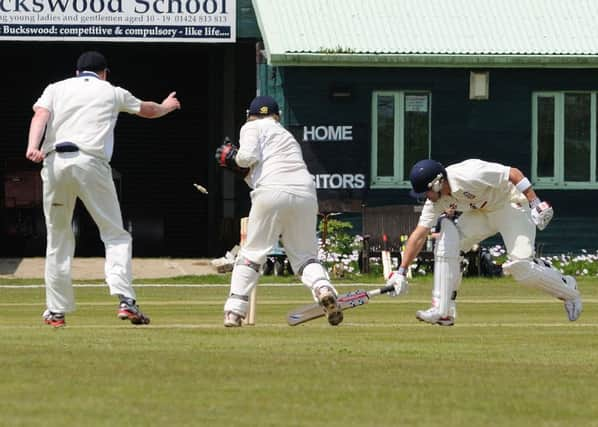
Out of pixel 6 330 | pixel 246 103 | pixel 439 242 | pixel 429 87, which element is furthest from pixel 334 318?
pixel 246 103

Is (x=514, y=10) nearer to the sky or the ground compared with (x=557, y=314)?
nearer to the sky

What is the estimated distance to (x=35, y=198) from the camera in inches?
1357

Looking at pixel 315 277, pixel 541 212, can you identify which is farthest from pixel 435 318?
pixel 315 277

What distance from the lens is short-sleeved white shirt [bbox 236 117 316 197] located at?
13.5 metres

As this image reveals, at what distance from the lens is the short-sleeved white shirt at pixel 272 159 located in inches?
533

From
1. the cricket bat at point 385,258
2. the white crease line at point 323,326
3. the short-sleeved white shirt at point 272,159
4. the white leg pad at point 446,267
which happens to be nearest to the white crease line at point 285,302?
the white crease line at point 323,326

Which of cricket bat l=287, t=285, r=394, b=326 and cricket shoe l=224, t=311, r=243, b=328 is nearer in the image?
cricket shoe l=224, t=311, r=243, b=328

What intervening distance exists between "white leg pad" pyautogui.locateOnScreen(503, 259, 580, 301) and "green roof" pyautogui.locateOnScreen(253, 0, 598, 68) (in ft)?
45.6

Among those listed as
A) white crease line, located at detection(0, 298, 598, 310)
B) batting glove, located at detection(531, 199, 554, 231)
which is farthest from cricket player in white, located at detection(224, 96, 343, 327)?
white crease line, located at detection(0, 298, 598, 310)

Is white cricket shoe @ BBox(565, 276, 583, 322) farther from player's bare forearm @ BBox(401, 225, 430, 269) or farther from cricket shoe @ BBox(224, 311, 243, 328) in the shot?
cricket shoe @ BBox(224, 311, 243, 328)

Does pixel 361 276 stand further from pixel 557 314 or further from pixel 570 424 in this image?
pixel 570 424

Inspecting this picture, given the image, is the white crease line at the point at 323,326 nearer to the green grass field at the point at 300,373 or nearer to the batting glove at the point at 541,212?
the green grass field at the point at 300,373

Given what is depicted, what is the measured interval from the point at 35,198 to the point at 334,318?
861 inches

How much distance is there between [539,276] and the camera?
46.7 feet
